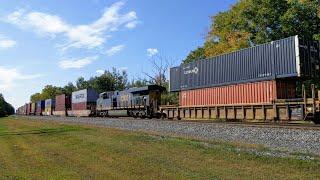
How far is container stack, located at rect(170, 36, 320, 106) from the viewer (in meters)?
22.3

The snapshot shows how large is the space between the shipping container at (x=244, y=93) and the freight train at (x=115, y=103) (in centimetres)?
715

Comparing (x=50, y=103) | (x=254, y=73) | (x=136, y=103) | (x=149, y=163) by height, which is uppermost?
(x=254, y=73)

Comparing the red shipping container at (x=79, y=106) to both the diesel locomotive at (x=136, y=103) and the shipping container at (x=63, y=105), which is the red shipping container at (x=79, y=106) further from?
the diesel locomotive at (x=136, y=103)

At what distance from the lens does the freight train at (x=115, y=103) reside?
37.9m

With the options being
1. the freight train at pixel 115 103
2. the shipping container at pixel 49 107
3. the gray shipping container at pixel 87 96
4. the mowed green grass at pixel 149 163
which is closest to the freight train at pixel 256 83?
the freight train at pixel 115 103

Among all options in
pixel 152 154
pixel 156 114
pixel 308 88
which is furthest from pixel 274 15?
pixel 152 154

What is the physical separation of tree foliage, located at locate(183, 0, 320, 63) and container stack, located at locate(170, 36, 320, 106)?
11817 mm

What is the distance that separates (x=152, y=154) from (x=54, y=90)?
161m

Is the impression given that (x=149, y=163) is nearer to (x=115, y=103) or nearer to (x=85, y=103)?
(x=115, y=103)

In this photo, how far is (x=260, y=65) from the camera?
2453cm

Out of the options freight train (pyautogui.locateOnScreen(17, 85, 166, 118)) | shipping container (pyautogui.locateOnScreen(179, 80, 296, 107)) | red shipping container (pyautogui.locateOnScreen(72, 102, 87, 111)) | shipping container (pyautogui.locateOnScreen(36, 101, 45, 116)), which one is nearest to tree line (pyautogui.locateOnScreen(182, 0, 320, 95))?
shipping container (pyautogui.locateOnScreen(179, 80, 296, 107))

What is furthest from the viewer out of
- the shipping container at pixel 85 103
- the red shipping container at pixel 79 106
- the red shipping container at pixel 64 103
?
the red shipping container at pixel 64 103

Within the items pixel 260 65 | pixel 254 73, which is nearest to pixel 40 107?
pixel 254 73

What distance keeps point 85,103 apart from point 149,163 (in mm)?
48212
